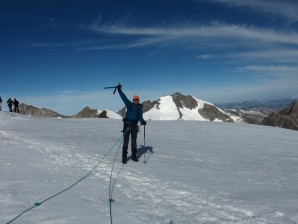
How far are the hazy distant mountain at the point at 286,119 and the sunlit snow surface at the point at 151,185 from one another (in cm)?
10514

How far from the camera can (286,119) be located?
388 feet

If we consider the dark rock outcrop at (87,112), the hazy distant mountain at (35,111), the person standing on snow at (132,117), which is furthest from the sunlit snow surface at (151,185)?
the hazy distant mountain at (35,111)

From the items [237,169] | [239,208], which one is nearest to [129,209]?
[239,208]

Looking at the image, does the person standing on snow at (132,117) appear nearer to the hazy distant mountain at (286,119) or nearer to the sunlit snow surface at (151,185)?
the sunlit snow surface at (151,185)

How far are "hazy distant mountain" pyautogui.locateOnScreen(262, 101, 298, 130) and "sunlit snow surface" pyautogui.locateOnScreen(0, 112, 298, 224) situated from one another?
105m

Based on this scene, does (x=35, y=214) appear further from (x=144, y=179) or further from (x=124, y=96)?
(x=124, y=96)

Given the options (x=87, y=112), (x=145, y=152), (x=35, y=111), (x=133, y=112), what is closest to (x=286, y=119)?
(x=87, y=112)

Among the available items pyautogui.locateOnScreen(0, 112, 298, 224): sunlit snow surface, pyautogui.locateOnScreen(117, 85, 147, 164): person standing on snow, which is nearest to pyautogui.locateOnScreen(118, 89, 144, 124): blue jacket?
pyautogui.locateOnScreen(117, 85, 147, 164): person standing on snow

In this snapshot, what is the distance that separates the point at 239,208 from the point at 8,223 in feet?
16.8

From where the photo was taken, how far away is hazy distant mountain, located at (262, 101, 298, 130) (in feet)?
382

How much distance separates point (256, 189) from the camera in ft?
34.0

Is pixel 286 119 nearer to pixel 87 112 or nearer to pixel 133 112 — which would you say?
pixel 87 112

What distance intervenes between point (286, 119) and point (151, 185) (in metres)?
118

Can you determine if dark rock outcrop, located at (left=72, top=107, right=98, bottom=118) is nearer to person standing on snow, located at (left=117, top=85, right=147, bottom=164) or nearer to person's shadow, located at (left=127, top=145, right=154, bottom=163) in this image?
person's shadow, located at (left=127, top=145, right=154, bottom=163)
